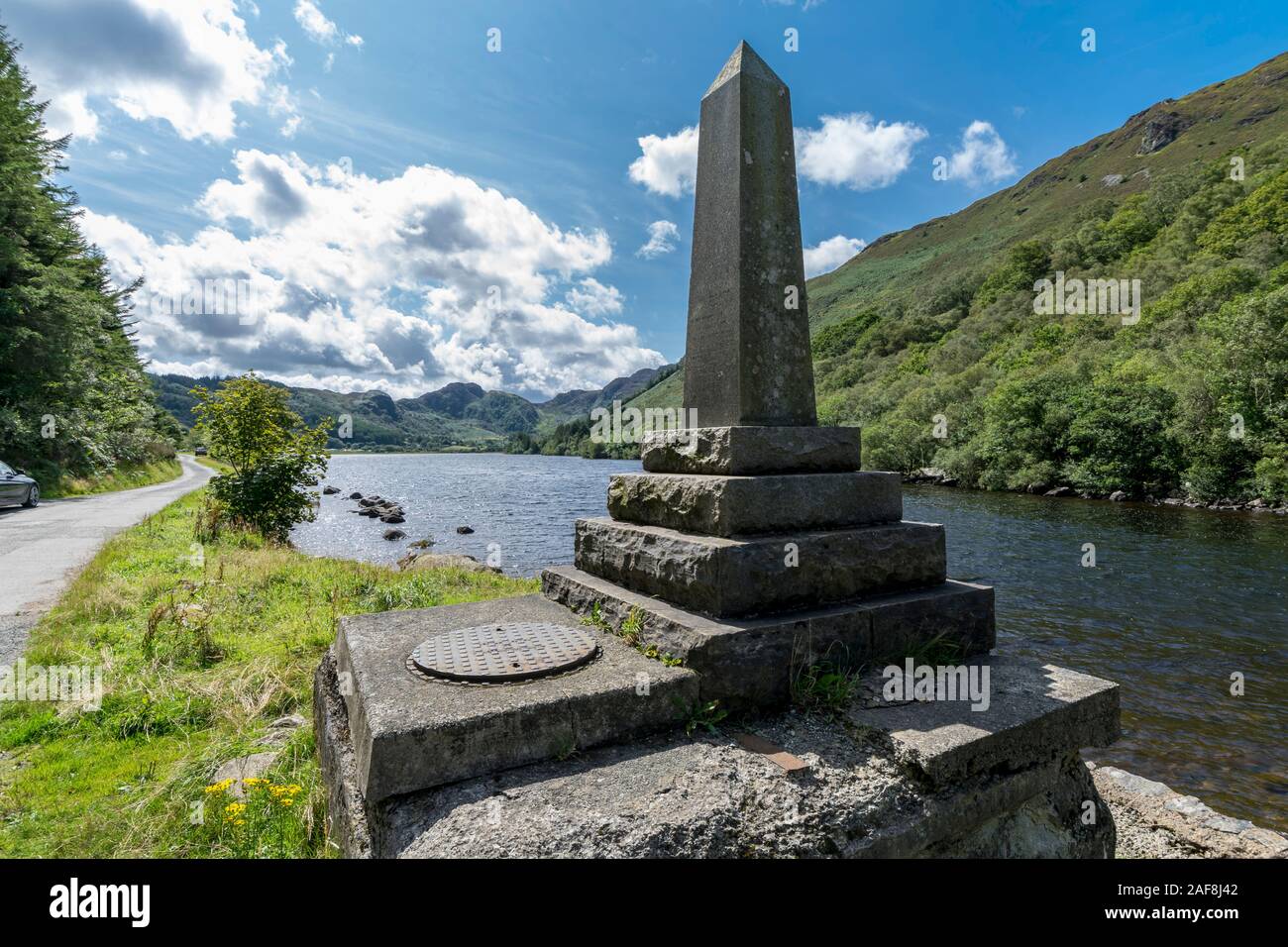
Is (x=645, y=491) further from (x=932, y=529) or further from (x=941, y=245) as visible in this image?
(x=941, y=245)

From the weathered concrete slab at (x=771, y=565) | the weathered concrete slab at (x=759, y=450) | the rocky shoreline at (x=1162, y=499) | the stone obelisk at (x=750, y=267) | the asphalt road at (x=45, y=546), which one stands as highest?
the stone obelisk at (x=750, y=267)

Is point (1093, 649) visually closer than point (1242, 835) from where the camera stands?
No

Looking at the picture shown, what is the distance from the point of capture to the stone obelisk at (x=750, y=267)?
4.54 meters

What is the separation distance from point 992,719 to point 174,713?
19.6ft

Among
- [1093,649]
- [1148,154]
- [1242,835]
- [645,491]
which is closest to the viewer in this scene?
[645,491]

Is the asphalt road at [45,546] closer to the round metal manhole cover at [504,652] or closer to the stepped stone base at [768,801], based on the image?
the round metal manhole cover at [504,652]

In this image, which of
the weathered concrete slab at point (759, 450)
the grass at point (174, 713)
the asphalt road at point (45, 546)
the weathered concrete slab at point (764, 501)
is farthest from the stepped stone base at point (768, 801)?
the asphalt road at point (45, 546)

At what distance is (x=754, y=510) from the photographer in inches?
156

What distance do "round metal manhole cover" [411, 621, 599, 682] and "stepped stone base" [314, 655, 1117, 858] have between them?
0.56 metres

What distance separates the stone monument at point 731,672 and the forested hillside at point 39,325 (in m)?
27.3

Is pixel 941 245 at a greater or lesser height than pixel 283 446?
greater
